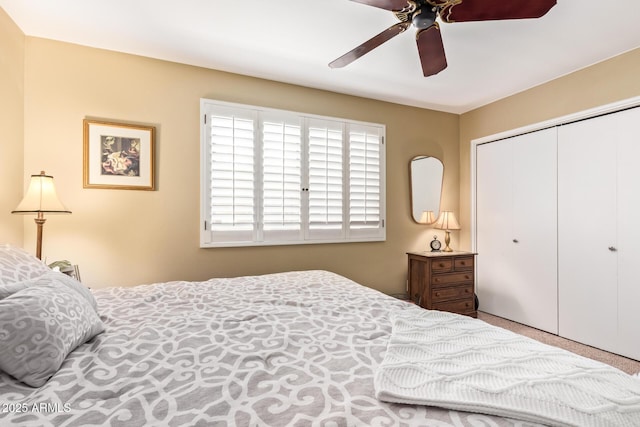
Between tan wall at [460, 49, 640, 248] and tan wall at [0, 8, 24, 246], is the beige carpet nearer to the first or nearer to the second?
tan wall at [460, 49, 640, 248]

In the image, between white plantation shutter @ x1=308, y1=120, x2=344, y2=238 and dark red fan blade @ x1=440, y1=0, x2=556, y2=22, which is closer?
dark red fan blade @ x1=440, y1=0, x2=556, y2=22

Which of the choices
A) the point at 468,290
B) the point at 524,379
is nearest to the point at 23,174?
the point at 524,379

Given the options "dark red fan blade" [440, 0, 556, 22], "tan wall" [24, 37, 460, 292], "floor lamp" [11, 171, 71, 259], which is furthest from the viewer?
"tan wall" [24, 37, 460, 292]

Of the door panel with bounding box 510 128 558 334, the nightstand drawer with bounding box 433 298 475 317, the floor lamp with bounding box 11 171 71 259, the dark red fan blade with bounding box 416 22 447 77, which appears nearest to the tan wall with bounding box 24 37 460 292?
the floor lamp with bounding box 11 171 71 259

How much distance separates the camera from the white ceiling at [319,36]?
6.89 ft

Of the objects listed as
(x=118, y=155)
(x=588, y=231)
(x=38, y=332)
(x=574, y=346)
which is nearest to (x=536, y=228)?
(x=588, y=231)

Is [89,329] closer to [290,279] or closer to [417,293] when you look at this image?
[290,279]

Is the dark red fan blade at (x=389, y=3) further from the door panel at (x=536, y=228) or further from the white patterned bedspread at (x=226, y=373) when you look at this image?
the door panel at (x=536, y=228)

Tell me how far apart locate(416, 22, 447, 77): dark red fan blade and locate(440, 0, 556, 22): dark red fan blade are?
110 mm

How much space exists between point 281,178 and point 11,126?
2014mm

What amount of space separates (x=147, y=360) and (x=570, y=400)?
122 centimetres

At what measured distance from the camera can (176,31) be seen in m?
2.36

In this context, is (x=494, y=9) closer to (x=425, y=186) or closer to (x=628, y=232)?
(x=628, y=232)

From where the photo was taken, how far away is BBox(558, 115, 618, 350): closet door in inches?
109
